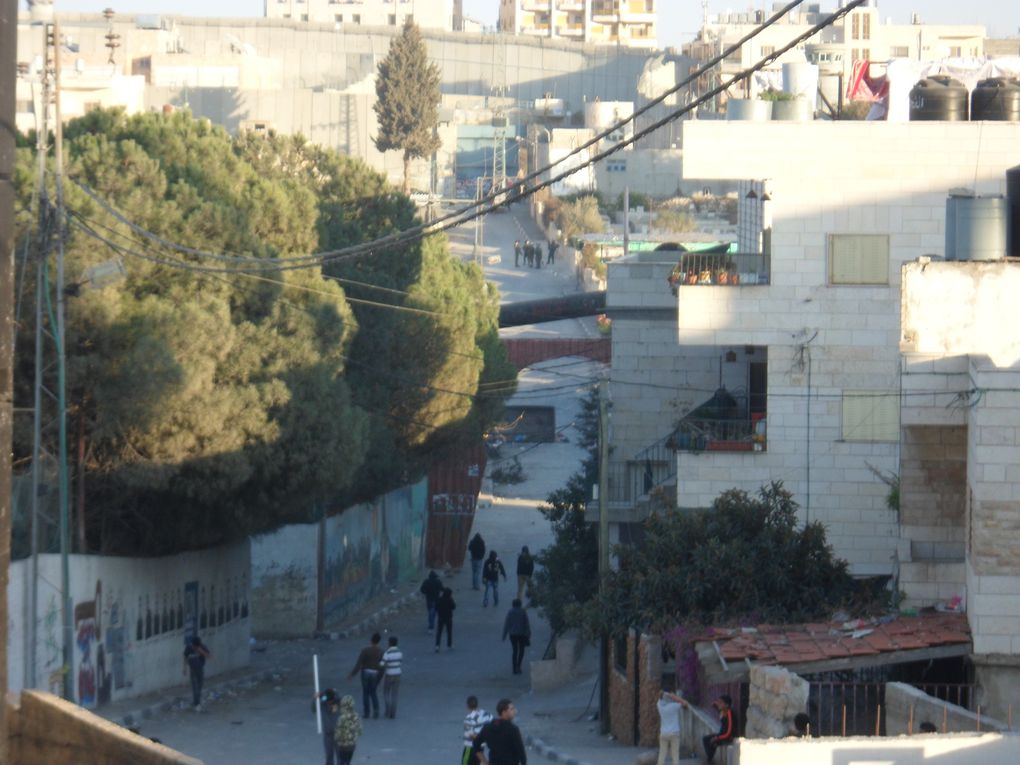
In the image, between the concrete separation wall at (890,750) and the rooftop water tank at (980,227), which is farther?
the rooftop water tank at (980,227)

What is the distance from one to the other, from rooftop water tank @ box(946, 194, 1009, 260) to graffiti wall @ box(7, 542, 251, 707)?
11.2m

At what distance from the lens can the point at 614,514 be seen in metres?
25.5

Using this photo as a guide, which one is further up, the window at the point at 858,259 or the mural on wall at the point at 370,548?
the window at the point at 858,259

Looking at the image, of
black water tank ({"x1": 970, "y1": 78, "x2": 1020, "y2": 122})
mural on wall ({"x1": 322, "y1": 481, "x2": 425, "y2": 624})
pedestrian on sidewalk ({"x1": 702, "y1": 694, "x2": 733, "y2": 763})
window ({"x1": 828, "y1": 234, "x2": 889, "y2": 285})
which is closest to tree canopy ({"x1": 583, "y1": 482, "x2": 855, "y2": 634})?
pedestrian on sidewalk ({"x1": 702, "y1": 694, "x2": 733, "y2": 763})

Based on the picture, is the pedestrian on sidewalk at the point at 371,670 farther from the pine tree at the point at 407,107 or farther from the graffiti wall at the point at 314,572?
the pine tree at the point at 407,107

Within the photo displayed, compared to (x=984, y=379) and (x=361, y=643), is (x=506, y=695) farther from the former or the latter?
(x=984, y=379)

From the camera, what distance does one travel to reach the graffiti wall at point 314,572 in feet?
103

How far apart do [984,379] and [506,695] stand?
11.3m

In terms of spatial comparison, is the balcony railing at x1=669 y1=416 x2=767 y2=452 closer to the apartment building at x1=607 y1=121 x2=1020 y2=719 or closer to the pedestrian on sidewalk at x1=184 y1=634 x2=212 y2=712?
the apartment building at x1=607 y1=121 x2=1020 y2=719

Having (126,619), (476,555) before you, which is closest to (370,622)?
(476,555)

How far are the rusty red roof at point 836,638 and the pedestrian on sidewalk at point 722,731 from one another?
3.23 feet

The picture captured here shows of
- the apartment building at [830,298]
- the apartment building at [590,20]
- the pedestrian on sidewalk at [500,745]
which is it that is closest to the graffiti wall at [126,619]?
the pedestrian on sidewalk at [500,745]

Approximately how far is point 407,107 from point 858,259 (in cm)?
7087

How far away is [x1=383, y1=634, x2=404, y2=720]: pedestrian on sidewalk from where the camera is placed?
854 inches
